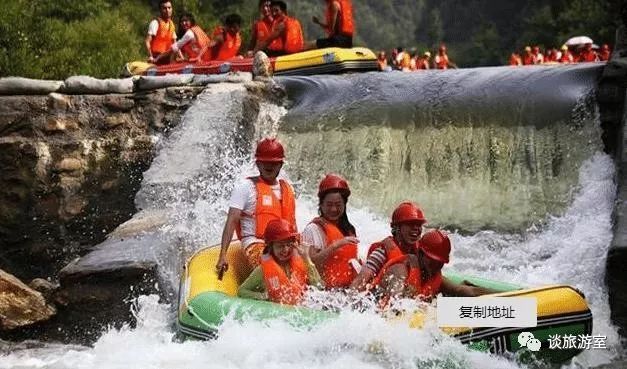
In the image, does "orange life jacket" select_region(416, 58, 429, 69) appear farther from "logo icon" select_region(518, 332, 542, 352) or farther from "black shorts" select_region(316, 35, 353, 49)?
"logo icon" select_region(518, 332, 542, 352)

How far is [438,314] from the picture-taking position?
213 inches

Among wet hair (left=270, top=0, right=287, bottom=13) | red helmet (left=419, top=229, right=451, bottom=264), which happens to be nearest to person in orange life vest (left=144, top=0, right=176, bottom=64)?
wet hair (left=270, top=0, right=287, bottom=13)

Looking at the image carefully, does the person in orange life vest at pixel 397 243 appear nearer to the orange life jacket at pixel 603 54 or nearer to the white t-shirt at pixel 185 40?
the white t-shirt at pixel 185 40

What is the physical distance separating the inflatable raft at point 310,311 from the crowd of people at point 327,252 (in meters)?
0.14

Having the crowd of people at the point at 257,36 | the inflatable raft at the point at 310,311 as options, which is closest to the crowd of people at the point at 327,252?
the inflatable raft at the point at 310,311

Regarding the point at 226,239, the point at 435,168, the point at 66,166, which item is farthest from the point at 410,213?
the point at 66,166

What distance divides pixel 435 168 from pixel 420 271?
12.3 ft

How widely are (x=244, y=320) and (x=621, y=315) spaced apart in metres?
2.66

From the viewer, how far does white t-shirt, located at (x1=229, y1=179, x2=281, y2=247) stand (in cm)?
684

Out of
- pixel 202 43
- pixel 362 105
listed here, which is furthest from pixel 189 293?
pixel 202 43

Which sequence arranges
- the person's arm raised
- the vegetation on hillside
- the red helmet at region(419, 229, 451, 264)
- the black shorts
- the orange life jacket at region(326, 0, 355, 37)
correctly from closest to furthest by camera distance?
1. the red helmet at region(419, 229, 451, 264)
2. the person's arm raised
3. the black shorts
4. the orange life jacket at region(326, 0, 355, 37)
5. the vegetation on hillside

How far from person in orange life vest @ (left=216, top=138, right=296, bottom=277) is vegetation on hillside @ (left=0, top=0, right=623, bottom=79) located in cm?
655

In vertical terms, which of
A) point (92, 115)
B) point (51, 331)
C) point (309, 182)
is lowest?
point (51, 331)

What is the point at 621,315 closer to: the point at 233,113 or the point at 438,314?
A: the point at 438,314
